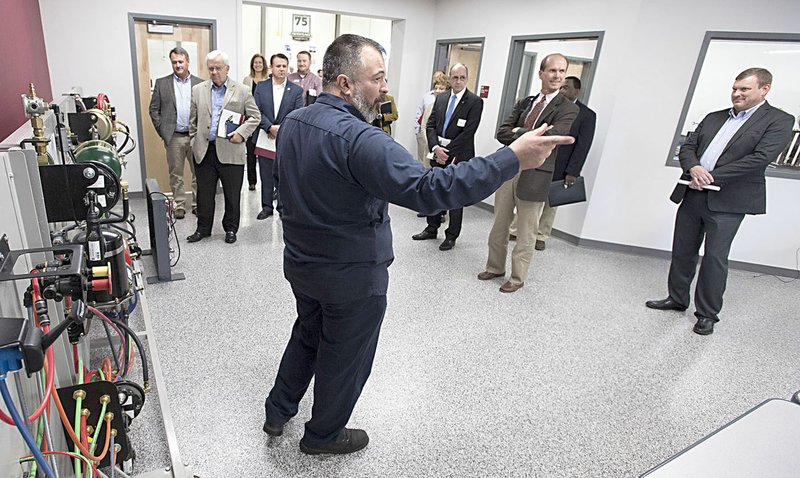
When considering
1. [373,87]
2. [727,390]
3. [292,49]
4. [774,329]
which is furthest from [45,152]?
[292,49]

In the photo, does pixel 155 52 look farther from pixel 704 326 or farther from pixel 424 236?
pixel 704 326

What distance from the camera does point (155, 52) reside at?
187 inches

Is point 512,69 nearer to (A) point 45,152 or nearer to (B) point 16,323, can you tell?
(A) point 45,152

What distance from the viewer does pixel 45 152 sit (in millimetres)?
1348

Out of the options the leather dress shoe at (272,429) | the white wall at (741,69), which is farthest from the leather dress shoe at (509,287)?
the white wall at (741,69)

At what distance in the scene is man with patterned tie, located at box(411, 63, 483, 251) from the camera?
3.99 m

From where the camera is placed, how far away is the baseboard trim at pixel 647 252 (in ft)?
14.4

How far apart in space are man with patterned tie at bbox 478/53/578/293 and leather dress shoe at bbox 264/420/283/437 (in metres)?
2.05

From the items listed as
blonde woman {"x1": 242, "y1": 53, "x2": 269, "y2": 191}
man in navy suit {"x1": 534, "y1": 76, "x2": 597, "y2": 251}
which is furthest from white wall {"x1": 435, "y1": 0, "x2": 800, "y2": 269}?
blonde woman {"x1": 242, "y1": 53, "x2": 269, "y2": 191}

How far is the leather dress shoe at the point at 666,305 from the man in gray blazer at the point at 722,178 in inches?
7.2

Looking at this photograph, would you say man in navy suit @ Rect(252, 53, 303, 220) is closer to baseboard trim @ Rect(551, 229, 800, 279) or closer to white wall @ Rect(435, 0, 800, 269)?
white wall @ Rect(435, 0, 800, 269)

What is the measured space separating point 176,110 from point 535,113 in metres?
3.14

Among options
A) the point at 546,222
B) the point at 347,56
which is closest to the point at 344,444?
the point at 347,56

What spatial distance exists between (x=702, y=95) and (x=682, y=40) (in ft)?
1.73
